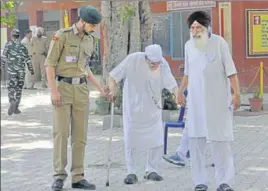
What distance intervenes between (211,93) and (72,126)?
148cm

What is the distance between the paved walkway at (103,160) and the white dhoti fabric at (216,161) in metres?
0.27

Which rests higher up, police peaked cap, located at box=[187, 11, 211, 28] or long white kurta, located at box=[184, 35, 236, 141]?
police peaked cap, located at box=[187, 11, 211, 28]

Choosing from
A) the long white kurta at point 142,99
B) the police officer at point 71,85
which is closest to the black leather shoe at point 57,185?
the police officer at point 71,85

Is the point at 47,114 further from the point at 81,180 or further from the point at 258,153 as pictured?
the point at 81,180

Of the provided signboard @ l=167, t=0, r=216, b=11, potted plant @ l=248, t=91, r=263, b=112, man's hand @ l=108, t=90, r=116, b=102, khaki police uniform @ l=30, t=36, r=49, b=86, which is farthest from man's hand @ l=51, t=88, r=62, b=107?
khaki police uniform @ l=30, t=36, r=49, b=86

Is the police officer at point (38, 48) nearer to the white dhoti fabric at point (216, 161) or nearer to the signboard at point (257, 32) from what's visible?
the signboard at point (257, 32)

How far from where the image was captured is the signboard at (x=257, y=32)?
1722 cm

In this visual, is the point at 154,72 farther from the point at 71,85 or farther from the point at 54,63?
the point at 54,63

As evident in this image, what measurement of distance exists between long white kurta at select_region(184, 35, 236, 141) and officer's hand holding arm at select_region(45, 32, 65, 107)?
1.30m

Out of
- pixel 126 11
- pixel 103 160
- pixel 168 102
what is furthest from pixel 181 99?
pixel 168 102

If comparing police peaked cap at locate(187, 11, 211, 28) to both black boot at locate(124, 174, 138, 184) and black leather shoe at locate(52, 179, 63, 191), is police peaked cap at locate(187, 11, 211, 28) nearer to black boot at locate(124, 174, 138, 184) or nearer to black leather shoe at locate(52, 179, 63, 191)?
black boot at locate(124, 174, 138, 184)

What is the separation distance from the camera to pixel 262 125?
11430 mm

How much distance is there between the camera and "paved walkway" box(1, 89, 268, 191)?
679 cm

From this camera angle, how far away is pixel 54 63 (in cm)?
630
